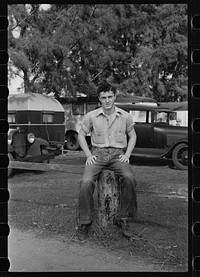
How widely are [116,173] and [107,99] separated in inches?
17.4

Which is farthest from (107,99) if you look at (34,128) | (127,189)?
(34,128)

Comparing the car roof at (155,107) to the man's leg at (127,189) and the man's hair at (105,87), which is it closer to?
the man's hair at (105,87)

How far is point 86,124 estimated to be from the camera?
2180 millimetres

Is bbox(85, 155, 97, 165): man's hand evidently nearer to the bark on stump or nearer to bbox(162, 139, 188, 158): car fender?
the bark on stump

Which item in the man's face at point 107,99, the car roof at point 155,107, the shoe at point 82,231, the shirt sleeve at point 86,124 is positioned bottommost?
the shoe at point 82,231

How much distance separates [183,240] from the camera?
2.07m

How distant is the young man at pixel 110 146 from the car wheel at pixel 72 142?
0.03m

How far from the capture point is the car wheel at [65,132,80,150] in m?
2.22

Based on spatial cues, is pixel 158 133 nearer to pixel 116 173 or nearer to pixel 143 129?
pixel 143 129

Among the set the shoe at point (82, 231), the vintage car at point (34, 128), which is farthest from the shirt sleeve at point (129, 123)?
the shoe at point (82, 231)

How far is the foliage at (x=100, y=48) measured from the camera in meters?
1.83

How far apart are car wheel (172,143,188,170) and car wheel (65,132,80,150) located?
552 millimetres

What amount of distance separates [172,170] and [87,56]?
2.56ft

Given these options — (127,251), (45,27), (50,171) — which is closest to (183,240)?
(127,251)
